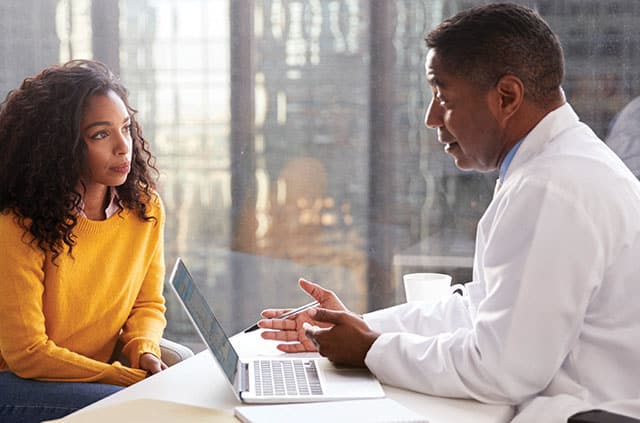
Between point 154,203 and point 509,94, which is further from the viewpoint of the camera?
point 154,203

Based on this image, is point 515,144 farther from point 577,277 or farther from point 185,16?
point 185,16

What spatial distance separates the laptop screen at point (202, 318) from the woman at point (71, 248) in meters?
0.56

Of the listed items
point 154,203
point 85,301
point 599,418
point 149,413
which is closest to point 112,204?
point 154,203

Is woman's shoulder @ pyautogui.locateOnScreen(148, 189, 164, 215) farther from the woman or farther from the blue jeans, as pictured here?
the blue jeans

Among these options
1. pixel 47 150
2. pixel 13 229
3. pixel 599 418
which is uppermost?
pixel 47 150

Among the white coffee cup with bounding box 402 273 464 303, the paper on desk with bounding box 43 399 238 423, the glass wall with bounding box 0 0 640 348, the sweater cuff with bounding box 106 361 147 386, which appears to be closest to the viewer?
the paper on desk with bounding box 43 399 238 423

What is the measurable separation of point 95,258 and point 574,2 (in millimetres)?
1751

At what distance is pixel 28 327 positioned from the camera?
203cm

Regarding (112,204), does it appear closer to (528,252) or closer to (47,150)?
(47,150)

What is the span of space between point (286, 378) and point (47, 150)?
→ 96cm

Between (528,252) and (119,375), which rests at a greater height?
(528,252)

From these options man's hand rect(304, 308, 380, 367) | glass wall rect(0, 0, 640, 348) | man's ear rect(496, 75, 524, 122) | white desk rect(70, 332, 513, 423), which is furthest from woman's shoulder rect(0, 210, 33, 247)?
glass wall rect(0, 0, 640, 348)

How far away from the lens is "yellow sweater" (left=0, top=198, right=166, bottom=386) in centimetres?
203

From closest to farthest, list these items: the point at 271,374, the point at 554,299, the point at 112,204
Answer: the point at 554,299
the point at 271,374
the point at 112,204
